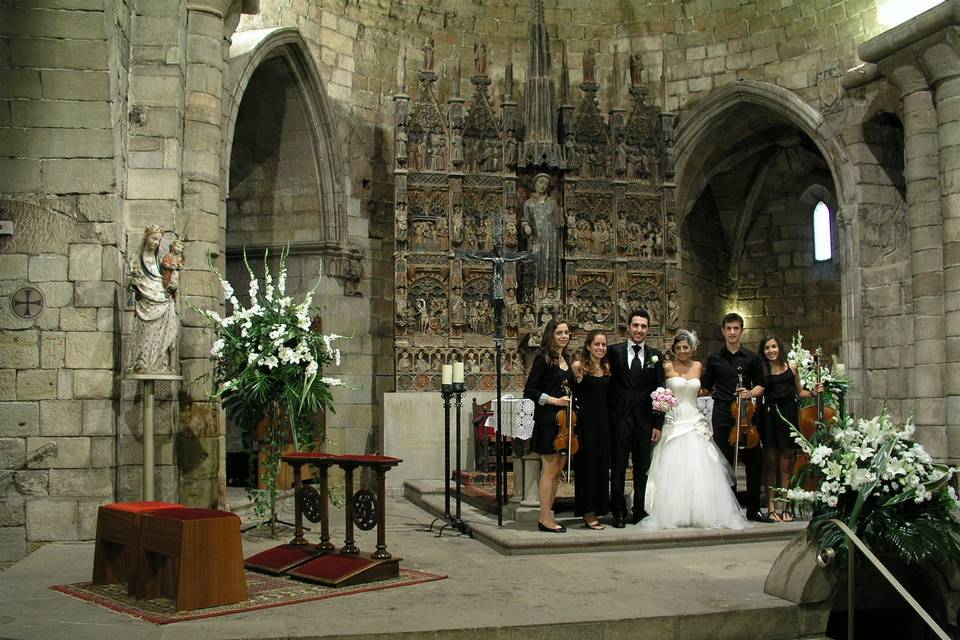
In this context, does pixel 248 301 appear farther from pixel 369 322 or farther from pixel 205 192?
pixel 205 192

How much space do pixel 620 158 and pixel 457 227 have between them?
7.61 ft

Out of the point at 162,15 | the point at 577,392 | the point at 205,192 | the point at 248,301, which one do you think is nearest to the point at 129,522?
the point at 577,392

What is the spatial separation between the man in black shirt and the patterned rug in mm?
2886

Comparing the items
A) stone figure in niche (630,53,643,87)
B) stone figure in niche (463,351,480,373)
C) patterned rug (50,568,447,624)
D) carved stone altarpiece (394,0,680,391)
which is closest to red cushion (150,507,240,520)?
patterned rug (50,568,447,624)

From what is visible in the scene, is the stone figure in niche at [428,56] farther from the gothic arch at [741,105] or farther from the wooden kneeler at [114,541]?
the wooden kneeler at [114,541]

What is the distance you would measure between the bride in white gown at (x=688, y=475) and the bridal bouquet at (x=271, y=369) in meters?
2.61

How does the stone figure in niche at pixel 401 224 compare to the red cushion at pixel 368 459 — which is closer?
Answer: the red cushion at pixel 368 459

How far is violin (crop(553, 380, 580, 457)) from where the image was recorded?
6875 mm

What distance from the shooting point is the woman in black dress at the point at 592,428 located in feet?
23.1

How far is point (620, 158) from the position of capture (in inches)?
494

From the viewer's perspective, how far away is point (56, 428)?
23.6ft

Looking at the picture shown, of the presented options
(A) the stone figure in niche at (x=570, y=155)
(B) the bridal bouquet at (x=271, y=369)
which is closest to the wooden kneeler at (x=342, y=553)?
(B) the bridal bouquet at (x=271, y=369)

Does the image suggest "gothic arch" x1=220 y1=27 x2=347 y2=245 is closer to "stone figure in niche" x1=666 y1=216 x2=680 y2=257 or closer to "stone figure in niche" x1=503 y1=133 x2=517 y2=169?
"stone figure in niche" x1=503 y1=133 x2=517 y2=169

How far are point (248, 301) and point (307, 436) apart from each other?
504 cm
